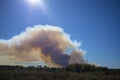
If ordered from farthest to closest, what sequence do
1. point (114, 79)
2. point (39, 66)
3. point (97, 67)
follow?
point (97, 67)
point (39, 66)
point (114, 79)

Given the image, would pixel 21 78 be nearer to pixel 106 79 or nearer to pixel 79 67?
pixel 106 79

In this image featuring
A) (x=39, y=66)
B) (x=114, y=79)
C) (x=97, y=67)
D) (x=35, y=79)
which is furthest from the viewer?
(x=97, y=67)

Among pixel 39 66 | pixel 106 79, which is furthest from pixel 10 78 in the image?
pixel 39 66

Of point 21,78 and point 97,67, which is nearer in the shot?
point 21,78

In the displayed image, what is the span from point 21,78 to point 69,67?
142ft

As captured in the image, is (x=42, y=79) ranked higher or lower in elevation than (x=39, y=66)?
lower

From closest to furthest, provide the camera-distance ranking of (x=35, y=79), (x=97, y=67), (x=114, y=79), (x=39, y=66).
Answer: (x=35, y=79) → (x=114, y=79) → (x=39, y=66) → (x=97, y=67)

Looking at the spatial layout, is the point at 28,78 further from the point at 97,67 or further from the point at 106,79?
the point at 97,67

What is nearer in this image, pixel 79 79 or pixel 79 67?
pixel 79 79

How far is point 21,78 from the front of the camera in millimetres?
46062

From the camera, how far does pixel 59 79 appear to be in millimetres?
45656

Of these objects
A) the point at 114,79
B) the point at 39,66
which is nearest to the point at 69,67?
the point at 39,66

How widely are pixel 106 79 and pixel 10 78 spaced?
55.8ft

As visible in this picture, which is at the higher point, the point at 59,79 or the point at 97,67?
the point at 97,67
